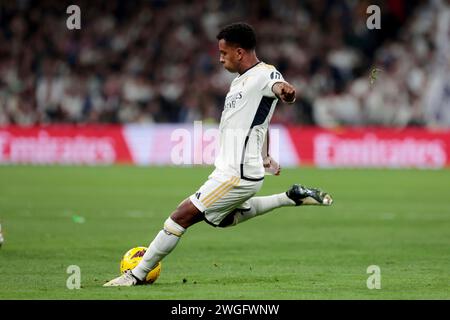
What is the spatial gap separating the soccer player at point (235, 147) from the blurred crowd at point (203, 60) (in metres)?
21.9

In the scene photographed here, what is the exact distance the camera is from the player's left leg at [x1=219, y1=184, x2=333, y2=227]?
1037 centimetres

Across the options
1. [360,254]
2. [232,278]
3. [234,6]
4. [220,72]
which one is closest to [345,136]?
[220,72]

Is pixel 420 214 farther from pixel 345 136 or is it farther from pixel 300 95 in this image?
pixel 300 95

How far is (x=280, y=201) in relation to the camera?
10.6 m

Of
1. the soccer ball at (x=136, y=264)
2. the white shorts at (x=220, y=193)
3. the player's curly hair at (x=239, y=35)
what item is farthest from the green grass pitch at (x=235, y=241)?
the player's curly hair at (x=239, y=35)

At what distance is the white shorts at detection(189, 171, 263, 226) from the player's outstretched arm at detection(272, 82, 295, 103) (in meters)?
1.01

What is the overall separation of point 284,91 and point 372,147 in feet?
74.3

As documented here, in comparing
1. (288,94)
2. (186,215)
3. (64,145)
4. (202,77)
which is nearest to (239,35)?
(288,94)

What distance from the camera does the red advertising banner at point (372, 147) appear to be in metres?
31.0

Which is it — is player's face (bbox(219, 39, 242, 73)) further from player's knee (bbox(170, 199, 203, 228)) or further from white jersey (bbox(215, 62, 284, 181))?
player's knee (bbox(170, 199, 203, 228))

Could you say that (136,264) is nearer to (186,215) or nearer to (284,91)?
(186,215)

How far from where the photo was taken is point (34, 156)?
31.8 m

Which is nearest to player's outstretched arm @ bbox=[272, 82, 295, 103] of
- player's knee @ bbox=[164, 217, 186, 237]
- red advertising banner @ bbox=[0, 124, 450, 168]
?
player's knee @ bbox=[164, 217, 186, 237]

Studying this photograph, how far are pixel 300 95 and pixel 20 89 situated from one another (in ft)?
30.9
